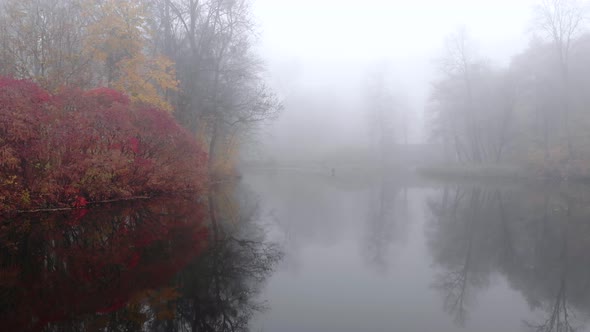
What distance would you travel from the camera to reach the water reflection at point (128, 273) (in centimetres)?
468

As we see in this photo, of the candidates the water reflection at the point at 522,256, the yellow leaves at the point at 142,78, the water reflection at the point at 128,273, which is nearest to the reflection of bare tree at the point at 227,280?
the water reflection at the point at 128,273

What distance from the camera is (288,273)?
7.00m

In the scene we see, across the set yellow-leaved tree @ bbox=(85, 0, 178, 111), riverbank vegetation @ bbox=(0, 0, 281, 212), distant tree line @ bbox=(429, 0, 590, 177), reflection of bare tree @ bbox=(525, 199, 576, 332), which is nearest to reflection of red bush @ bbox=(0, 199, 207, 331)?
riverbank vegetation @ bbox=(0, 0, 281, 212)

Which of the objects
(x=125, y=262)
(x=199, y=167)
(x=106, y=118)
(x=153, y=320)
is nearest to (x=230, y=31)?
(x=199, y=167)

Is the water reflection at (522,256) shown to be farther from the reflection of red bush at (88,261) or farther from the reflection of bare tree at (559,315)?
the reflection of red bush at (88,261)

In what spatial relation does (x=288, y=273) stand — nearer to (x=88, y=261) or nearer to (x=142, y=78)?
(x=88, y=261)

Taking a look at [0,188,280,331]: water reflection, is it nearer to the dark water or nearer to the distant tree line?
the dark water

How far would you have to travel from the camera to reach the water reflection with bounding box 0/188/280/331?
4.68 meters

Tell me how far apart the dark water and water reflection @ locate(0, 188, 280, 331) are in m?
0.03

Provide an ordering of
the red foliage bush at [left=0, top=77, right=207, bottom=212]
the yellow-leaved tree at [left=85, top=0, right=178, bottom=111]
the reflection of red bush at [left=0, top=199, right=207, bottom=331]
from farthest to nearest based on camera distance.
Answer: the yellow-leaved tree at [left=85, top=0, right=178, bottom=111] → the red foliage bush at [left=0, top=77, right=207, bottom=212] → the reflection of red bush at [left=0, top=199, right=207, bottom=331]

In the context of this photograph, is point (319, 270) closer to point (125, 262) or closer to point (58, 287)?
point (125, 262)

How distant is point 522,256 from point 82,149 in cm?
1309

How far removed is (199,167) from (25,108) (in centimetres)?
714

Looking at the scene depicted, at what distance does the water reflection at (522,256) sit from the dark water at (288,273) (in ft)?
0.10
